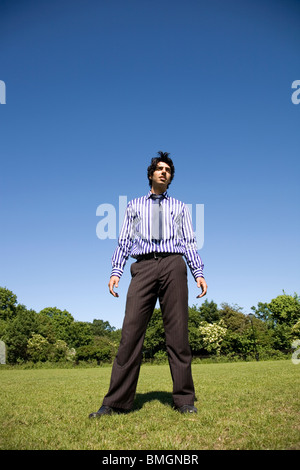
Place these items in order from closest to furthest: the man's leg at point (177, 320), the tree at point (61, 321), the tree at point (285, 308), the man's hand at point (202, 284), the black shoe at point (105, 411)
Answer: the black shoe at point (105, 411) → the man's leg at point (177, 320) → the man's hand at point (202, 284) → the tree at point (285, 308) → the tree at point (61, 321)

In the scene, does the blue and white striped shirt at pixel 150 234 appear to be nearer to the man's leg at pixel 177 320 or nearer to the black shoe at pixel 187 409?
the man's leg at pixel 177 320

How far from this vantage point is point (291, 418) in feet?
8.93

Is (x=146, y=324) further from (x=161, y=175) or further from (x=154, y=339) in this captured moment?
(x=154, y=339)

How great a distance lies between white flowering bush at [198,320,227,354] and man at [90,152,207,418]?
52.2 metres

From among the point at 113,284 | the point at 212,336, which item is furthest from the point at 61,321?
the point at 113,284

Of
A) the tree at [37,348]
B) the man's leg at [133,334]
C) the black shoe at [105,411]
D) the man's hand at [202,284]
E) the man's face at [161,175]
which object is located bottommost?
the tree at [37,348]

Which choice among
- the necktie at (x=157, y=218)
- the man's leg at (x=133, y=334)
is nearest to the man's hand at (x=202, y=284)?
the man's leg at (x=133, y=334)

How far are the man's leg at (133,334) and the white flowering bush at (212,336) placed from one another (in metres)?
52.4

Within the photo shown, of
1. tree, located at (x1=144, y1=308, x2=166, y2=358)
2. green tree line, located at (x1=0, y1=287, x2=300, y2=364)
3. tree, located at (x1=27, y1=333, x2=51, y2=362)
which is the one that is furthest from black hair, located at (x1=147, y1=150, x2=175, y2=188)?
tree, located at (x1=144, y1=308, x2=166, y2=358)

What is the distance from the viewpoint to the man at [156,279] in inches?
130

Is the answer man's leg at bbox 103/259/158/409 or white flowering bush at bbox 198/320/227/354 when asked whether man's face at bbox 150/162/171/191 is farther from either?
white flowering bush at bbox 198/320/227/354

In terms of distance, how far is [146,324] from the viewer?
3.53 meters
